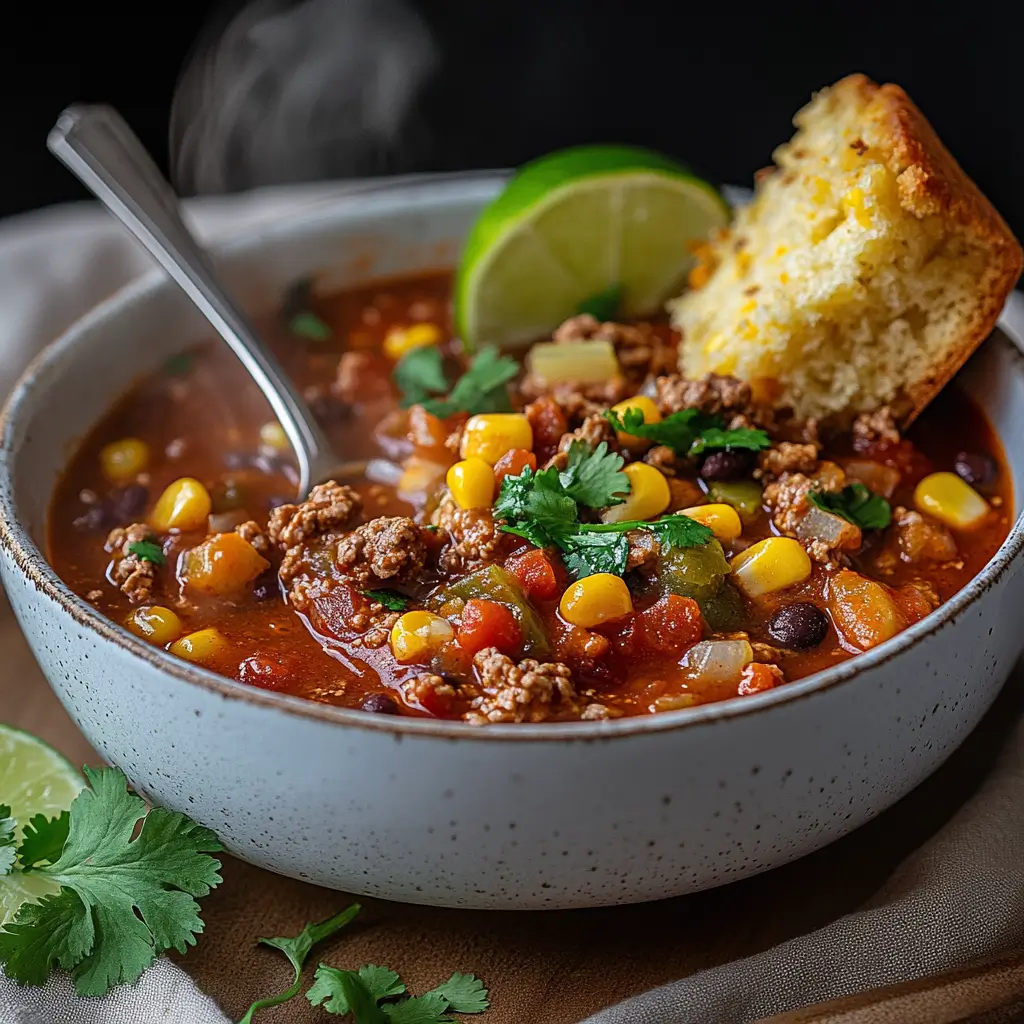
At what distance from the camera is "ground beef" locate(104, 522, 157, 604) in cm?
351

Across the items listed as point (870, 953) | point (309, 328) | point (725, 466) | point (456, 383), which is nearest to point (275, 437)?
point (456, 383)

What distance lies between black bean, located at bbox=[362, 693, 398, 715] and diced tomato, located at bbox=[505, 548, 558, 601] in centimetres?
51

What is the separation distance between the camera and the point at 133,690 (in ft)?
9.54

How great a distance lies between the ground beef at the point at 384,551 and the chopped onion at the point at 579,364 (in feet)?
3.30

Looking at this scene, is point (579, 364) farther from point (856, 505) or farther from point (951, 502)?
point (951, 502)

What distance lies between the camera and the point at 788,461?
3.74 m

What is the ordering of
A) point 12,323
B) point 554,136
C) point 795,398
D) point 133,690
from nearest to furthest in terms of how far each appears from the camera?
point 133,690 < point 795,398 < point 12,323 < point 554,136

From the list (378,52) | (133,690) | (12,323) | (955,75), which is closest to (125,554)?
(133,690)

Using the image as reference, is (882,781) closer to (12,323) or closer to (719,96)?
(12,323)

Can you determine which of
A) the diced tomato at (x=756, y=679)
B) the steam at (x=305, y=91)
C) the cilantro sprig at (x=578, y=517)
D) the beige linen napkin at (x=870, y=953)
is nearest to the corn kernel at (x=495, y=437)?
the cilantro sprig at (x=578, y=517)

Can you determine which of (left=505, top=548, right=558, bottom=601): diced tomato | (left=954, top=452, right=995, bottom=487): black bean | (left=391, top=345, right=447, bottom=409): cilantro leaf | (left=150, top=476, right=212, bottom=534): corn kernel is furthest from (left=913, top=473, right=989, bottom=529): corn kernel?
(left=150, top=476, right=212, bottom=534): corn kernel

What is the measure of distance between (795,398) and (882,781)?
145 cm

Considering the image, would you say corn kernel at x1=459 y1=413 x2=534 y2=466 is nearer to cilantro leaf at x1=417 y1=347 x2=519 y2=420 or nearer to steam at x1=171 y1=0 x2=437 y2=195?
cilantro leaf at x1=417 y1=347 x2=519 y2=420

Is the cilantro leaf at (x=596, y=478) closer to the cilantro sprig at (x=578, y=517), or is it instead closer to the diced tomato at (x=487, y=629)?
the cilantro sprig at (x=578, y=517)
